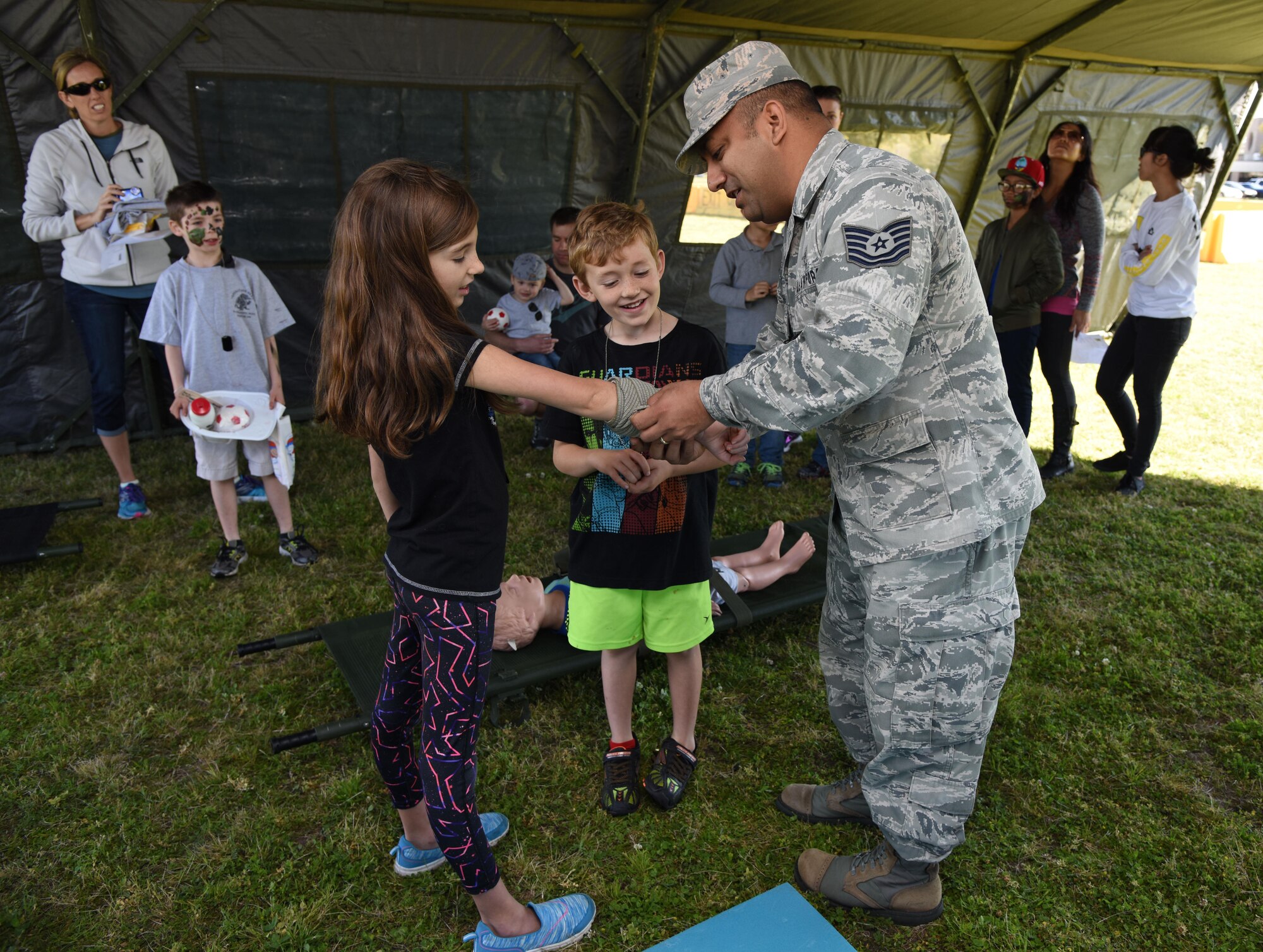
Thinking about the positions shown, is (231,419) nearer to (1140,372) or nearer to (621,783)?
(621,783)

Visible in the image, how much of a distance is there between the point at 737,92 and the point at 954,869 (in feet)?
8.07

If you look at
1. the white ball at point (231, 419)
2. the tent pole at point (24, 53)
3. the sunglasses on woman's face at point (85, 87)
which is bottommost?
the white ball at point (231, 419)

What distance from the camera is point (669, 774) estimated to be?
292 cm

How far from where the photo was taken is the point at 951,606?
214cm

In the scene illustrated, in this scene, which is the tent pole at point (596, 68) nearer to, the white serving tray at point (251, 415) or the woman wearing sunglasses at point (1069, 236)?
the woman wearing sunglasses at point (1069, 236)

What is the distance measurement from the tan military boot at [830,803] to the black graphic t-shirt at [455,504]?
150 cm

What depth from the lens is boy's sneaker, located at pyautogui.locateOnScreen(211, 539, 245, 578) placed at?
4359mm

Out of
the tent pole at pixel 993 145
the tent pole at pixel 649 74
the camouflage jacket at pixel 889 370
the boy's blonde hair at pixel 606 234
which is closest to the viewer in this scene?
the camouflage jacket at pixel 889 370

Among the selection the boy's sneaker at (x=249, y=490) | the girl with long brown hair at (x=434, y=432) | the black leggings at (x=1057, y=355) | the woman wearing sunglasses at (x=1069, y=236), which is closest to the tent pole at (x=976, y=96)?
the woman wearing sunglasses at (x=1069, y=236)

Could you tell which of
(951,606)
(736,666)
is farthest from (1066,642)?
(951,606)

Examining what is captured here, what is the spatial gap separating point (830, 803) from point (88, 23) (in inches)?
241

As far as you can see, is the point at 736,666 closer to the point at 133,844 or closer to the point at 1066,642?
the point at 1066,642

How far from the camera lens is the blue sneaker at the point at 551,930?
2250 millimetres

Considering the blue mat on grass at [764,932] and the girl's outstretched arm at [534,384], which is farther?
the blue mat on grass at [764,932]
